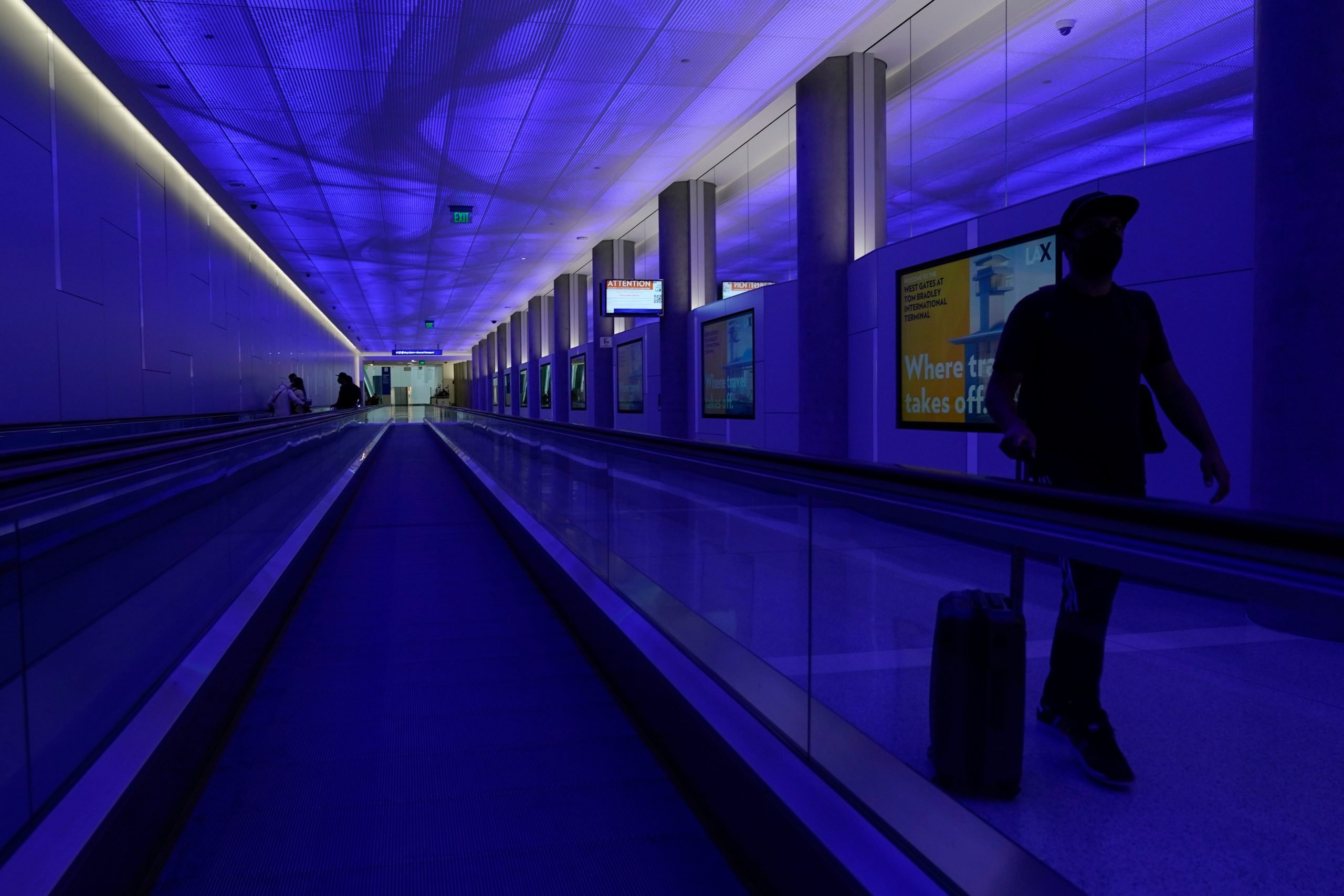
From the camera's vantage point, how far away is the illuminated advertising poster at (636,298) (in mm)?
15516

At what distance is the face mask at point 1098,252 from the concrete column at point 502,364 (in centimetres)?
3738

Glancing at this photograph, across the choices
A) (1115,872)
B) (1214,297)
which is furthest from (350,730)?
(1214,297)

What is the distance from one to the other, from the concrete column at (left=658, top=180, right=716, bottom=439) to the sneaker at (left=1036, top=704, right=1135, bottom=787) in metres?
13.6

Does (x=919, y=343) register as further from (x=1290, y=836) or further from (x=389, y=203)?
(x=389, y=203)

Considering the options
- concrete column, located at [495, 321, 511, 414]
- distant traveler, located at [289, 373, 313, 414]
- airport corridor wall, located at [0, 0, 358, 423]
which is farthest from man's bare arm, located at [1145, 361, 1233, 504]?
concrete column, located at [495, 321, 511, 414]

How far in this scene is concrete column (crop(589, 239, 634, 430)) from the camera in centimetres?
2017

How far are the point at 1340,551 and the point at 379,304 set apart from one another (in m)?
31.5

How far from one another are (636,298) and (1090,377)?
44.2 feet

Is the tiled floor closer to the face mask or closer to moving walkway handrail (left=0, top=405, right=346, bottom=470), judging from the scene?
the face mask

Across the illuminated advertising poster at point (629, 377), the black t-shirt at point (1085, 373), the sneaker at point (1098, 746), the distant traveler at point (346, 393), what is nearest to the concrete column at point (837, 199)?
the black t-shirt at point (1085, 373)

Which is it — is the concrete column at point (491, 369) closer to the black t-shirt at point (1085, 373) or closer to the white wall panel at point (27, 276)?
the white wall panel at point (27, 276)

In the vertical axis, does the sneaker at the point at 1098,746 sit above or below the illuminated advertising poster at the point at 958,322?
below

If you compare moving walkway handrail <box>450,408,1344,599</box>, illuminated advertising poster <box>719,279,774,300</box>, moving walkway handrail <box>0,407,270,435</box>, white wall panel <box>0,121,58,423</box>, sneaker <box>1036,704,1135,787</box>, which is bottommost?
sneaker <box>1036,704,1135,787</box>

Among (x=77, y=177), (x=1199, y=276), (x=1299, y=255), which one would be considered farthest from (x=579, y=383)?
(x=1299, y=255)
